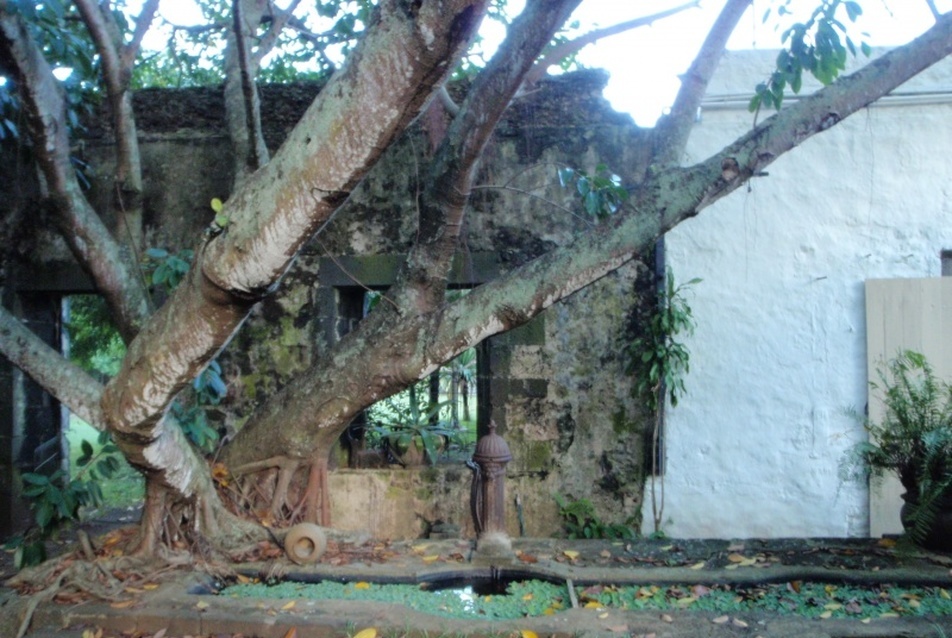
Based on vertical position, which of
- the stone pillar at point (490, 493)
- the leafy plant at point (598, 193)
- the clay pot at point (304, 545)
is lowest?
the clay pot at point (304, 545)

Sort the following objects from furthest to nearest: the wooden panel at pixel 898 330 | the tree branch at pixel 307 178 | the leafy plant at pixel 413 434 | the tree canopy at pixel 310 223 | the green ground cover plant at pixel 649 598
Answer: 1. the leafy plant at pixel 413 434
2. the wooden panel at pixel 898 330
3. the green ground cover plant at pixel 649 598
4. the tree canopy at pixel 310 223
5. the tree branch at pixel 307 178

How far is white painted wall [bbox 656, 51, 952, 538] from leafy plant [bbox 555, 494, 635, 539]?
0.25 m

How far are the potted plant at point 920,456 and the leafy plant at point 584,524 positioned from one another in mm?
1881

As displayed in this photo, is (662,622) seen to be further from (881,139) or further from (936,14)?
(881,139)

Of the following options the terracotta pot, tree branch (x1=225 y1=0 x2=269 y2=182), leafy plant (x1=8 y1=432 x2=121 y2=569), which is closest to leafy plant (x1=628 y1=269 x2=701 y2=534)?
the terracotta pot

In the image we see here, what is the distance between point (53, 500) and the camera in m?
4.14

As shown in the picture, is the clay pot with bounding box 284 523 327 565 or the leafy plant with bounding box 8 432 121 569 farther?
the clay pot with bounding box 284 523 327 565

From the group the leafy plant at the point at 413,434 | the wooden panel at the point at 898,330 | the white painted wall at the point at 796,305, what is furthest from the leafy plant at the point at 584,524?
the wooden panel at the point at 898,330

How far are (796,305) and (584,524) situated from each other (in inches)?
88.6

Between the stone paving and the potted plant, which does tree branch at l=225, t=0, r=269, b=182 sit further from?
the potted plant

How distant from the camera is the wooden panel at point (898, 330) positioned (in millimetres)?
5695

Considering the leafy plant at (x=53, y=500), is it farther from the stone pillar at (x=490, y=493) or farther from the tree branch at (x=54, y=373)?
the stone pillar at (x=490, y=493)

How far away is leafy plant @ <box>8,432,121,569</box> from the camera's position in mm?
4152

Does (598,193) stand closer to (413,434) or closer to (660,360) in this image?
(660,360)
